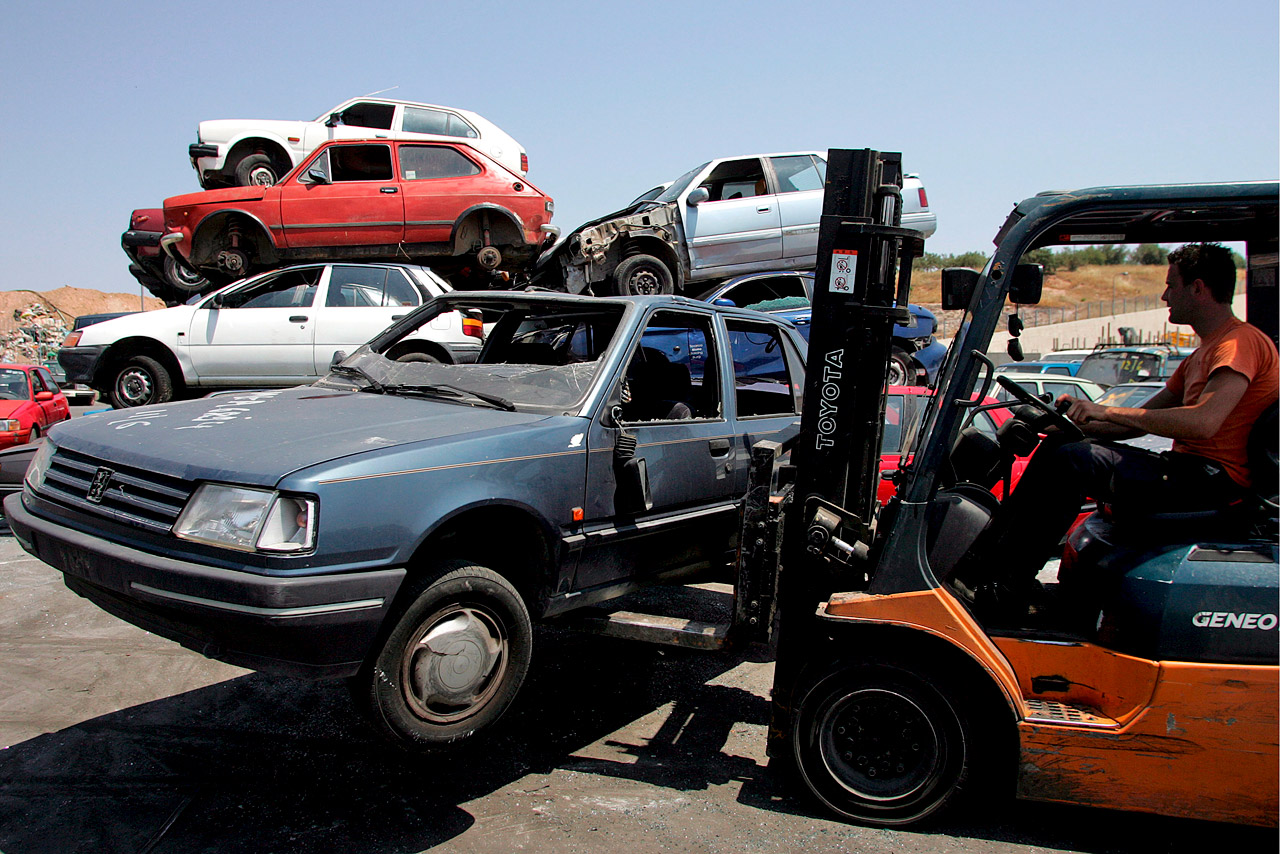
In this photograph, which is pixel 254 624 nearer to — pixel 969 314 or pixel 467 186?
pixel 969 314

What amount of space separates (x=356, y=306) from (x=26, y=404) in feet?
20.2

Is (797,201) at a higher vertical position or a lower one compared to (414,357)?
higher

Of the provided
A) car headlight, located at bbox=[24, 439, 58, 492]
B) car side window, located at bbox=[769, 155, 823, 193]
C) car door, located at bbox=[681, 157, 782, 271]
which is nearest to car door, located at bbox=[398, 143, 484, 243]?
car door, located at bbox=[681, 157, 782, 271]

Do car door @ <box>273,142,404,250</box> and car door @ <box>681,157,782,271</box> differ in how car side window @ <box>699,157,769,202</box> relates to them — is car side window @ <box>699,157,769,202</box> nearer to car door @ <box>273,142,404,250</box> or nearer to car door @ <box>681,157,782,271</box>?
car door @ <box>681,157,782,271</box>

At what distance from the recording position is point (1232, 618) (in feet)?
8.79

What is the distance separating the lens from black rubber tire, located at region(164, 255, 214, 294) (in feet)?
33.4

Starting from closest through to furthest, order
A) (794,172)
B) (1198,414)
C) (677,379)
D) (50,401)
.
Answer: (1198,414)
(677,379)
(794,172)
(50,401)

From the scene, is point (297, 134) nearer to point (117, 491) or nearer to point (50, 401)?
point (50, 401)

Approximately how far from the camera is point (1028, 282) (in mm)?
2871

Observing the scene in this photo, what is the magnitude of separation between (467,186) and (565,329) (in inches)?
226

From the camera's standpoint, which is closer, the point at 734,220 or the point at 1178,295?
the point at 1178,295

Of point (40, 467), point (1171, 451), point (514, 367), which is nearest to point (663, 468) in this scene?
point (514, 367)

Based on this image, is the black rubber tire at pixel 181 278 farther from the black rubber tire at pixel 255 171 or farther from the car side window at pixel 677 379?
the car side window at pixel 677 379

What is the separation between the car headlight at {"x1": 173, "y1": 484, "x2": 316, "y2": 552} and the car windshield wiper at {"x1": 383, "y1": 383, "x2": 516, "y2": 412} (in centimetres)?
114
